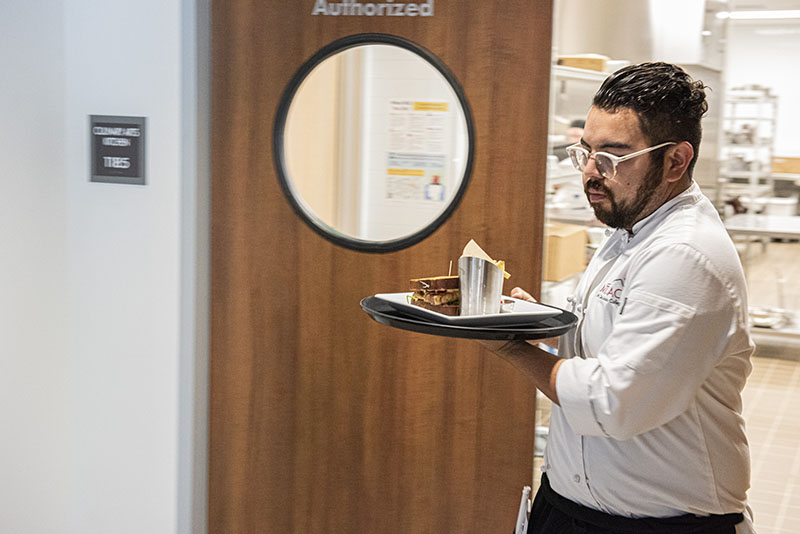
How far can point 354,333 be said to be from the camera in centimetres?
266

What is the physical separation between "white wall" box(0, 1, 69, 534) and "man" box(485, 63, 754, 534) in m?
1.71

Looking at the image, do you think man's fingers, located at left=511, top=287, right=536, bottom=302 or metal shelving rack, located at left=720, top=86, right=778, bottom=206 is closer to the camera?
man's fingers, located at left=511, top=287, right=536, bottom=302

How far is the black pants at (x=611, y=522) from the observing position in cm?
161

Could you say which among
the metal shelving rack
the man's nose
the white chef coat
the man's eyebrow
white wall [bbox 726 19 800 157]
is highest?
white wall [bbox 726 19 800 157]

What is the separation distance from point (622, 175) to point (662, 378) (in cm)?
38

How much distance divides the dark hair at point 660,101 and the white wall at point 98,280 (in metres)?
1.52

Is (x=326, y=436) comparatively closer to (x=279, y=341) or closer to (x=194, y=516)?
(x=279, y=341)

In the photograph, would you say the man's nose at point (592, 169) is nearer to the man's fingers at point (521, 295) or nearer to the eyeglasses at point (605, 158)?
the eyeglasses at point (605, 158)

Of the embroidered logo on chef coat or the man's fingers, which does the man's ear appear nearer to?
the embroidered logo on chef coat

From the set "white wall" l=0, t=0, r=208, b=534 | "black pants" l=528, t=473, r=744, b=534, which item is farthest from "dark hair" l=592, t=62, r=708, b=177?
"white wall" l=0, t=0, r=208, b=534

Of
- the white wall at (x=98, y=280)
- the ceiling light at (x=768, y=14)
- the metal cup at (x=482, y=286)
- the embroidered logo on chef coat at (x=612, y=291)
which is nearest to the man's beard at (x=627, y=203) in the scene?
the embroidered logo on chef coat at (x=612, y=291)

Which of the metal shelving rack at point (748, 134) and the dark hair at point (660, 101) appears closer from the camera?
the dark hair at point (660, 101)

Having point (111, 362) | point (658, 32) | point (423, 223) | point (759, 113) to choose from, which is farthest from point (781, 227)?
point (111, 362)

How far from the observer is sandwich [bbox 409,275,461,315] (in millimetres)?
1694
